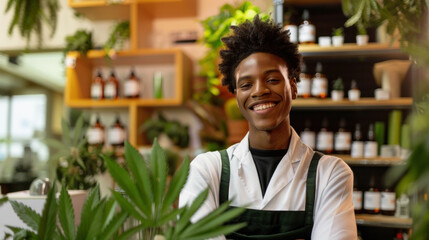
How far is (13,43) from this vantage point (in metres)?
4.37

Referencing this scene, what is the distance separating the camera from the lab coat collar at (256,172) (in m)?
1.35

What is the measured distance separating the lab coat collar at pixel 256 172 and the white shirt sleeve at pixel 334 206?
86 millimetres

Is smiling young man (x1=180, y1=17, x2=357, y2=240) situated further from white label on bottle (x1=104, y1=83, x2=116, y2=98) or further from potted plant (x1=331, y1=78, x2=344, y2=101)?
white label on bottle (x1=104, y1=83, x2=116, y2=98)

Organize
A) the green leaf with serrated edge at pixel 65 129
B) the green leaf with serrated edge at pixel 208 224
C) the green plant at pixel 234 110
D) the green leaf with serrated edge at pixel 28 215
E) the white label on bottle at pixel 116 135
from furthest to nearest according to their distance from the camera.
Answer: the white label on bottle at pixel 116 135
the green plant at pixel 234 110
the green leaf with serrated edge at pixel 65 129
the green leaf with serrated edge at pixel 28 215
the green leaf with serrated edge at pixel 208 224

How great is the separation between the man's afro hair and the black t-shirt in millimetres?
227

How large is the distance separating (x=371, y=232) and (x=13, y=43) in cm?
342

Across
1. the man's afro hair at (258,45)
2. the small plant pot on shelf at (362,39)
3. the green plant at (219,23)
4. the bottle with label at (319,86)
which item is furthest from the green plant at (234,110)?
the man's afro hair at (258,45)

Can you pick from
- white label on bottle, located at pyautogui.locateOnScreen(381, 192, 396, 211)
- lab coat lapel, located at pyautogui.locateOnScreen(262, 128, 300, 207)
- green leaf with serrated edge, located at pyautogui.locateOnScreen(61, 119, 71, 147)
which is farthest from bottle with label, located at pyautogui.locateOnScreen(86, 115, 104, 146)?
lab coat lapel, located at pyautogui.locateOnScreen(262, 128, 300, 207)

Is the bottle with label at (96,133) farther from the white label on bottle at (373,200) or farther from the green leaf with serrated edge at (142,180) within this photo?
the green leaf with serrated edge at (142,180)

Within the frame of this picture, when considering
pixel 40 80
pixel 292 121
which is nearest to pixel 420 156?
pixel 292 121

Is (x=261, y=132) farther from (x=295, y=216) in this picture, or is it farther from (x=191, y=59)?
(x=191, y=59)

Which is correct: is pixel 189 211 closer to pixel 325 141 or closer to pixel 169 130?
pixel 325 141

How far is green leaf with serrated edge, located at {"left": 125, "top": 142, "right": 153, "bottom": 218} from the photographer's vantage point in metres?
0.60

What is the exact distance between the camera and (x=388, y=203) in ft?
9.89
